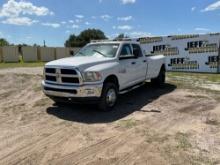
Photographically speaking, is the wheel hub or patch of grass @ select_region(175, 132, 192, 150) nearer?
patch of grass @ select_region(175, 132, 192, 150)

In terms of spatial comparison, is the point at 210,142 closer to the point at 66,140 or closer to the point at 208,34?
the point at 66,140

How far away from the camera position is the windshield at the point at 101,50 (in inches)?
358

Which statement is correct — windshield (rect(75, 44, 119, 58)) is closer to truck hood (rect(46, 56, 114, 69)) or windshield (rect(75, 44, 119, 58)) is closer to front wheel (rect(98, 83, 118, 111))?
truck hood (rect(46, 56, 114, 69))

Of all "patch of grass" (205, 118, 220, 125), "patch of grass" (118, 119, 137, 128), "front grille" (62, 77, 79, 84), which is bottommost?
"patch of grass" (205, 118, 220, 125)

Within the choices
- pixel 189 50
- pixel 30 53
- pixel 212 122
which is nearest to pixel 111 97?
pixel 212 122

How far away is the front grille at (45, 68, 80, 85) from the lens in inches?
305

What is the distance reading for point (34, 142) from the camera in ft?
19.5

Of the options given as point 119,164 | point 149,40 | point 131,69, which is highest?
point 149,40

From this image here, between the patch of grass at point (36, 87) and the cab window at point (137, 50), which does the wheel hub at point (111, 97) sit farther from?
the patch of grass at point (36, 87)

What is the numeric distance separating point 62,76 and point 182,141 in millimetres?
3550

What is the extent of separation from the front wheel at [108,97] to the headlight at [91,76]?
396 mm

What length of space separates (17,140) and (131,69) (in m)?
4.55

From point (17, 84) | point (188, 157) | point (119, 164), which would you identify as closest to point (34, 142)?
point (119, 164)

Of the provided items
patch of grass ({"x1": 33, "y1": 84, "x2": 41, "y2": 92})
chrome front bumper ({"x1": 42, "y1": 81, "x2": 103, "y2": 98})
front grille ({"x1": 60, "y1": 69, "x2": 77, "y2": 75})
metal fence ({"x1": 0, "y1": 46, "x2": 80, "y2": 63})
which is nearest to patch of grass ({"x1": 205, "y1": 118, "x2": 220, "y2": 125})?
chrome front bumper ({"x1": 42, "y1": 81, "x2": 103, "y2": 98})
